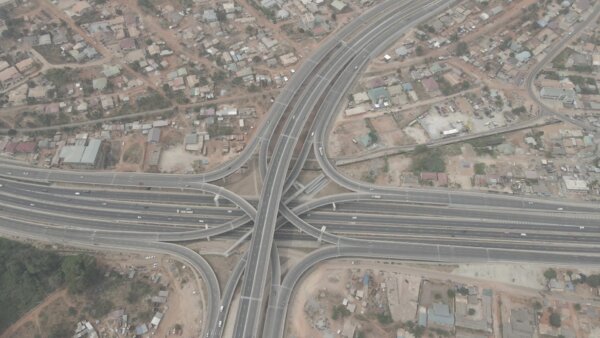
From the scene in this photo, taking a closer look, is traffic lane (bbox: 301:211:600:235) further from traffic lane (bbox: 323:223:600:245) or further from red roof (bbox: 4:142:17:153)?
red roof (bbox: 4:142:17:153)

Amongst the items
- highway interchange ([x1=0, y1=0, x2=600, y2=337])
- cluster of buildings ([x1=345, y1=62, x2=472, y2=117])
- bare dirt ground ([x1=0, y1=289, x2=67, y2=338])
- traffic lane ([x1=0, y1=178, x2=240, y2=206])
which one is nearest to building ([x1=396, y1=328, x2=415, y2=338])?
highway interchange ([x1=0, y1=0, x2=600, y2=337])

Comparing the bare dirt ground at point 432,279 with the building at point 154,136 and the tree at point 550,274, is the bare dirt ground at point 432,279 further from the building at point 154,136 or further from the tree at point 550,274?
the building at point 154,136

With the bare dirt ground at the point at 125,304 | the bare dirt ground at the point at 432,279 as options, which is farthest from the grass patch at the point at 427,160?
the bare dirt ground at the point at 125,304

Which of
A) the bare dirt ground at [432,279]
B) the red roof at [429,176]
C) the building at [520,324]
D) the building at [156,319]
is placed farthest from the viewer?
the red roof at [429,176]

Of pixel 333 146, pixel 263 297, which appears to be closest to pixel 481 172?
pixel 333 146

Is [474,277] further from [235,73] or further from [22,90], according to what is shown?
[22,90]
